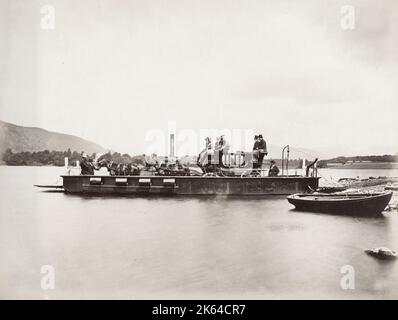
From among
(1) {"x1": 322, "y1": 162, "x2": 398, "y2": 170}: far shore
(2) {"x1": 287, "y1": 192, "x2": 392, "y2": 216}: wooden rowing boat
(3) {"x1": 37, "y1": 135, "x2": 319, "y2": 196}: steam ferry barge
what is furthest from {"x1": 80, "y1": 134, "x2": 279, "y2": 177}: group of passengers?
(1) {"x1": 322, "y1": 162, "x2": 398, "y2": 170}: far shore

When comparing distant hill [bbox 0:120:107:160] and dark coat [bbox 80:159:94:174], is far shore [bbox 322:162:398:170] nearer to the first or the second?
distant hill [bbox 0:120:107:160]

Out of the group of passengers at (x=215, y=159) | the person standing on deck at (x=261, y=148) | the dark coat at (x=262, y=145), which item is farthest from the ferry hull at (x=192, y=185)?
the dark coat at (x=262, y=145)

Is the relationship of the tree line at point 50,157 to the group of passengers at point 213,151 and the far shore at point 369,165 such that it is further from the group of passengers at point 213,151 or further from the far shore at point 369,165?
the far shore at point 369,165

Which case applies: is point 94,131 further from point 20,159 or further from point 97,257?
point 97,257

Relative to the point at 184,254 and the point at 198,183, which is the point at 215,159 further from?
the point at 184,254

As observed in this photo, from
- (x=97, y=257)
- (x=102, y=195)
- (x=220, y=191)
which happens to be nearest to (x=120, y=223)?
(x=97, y=257)
